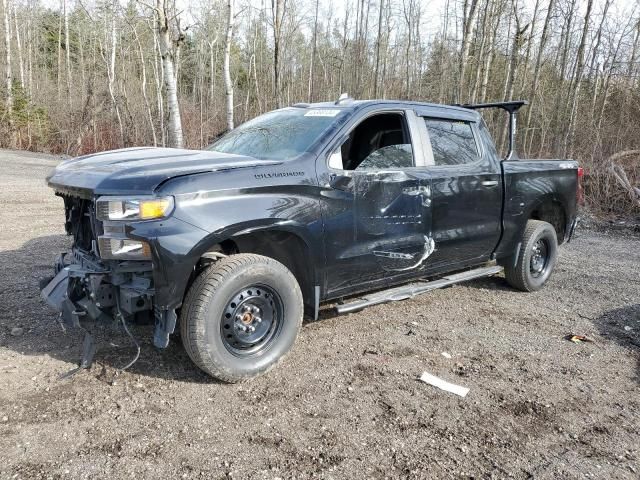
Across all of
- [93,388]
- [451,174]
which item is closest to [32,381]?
[93,388]

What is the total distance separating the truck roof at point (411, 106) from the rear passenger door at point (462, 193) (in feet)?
0.21

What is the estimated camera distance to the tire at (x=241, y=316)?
306 cm

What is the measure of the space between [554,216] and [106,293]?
5245 mm

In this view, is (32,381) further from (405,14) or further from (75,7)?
(75,7)

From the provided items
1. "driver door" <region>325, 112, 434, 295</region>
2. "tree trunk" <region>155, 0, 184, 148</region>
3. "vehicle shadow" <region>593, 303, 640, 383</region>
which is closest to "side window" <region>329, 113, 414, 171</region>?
"driver door" <region>325, 112, 434, 295</region>

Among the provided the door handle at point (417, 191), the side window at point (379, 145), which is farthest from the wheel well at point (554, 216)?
the side window at point (379, 145)

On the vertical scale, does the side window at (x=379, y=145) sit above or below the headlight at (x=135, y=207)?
above

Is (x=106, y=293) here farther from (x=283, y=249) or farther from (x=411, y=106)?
(x=411, y=106)

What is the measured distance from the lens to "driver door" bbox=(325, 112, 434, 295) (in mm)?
3657

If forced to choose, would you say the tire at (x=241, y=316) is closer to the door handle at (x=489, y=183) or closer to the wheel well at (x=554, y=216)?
the door handle at (x=489, y=183)

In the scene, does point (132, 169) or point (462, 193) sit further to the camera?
point (462, 193)

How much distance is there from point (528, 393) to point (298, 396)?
1622 millimetres

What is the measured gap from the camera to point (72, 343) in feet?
12.3

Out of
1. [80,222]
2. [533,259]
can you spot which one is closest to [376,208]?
[80,222]
